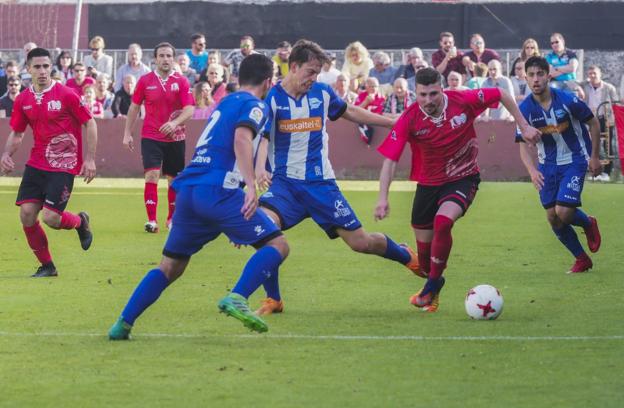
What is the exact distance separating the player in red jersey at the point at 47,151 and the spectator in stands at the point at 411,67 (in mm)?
12748

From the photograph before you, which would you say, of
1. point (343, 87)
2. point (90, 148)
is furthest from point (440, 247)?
point (343, 87)

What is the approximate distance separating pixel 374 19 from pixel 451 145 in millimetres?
18016

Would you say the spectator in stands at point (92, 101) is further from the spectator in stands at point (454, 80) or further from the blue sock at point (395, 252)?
the blue sock at point (395, 252)

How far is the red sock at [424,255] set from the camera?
10219 mm

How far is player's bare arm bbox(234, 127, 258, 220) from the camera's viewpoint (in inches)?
313

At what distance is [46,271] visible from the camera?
11.7 meters

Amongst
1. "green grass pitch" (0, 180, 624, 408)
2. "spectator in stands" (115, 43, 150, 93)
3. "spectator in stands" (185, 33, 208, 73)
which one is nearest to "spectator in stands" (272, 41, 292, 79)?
"spectator in stands" (185, 33, 208, 73)

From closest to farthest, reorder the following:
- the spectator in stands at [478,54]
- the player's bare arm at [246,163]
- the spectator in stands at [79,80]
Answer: the player's bare arm at [246,163], the spectator in stands at [478,54], the spectator in stands at [79,80]

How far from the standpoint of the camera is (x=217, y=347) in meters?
7.92

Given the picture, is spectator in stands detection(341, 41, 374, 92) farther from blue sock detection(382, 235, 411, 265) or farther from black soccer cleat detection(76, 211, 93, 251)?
blue sock detection(382, 235, 411, 265)

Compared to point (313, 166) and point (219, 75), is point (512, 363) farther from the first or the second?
point (219, 75)

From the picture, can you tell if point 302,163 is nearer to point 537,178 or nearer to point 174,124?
point 537,178

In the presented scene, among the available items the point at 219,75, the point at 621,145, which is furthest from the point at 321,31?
the point at 621,145

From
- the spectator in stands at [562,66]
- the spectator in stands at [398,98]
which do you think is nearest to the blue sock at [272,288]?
the spectator in stands at [398,98]
